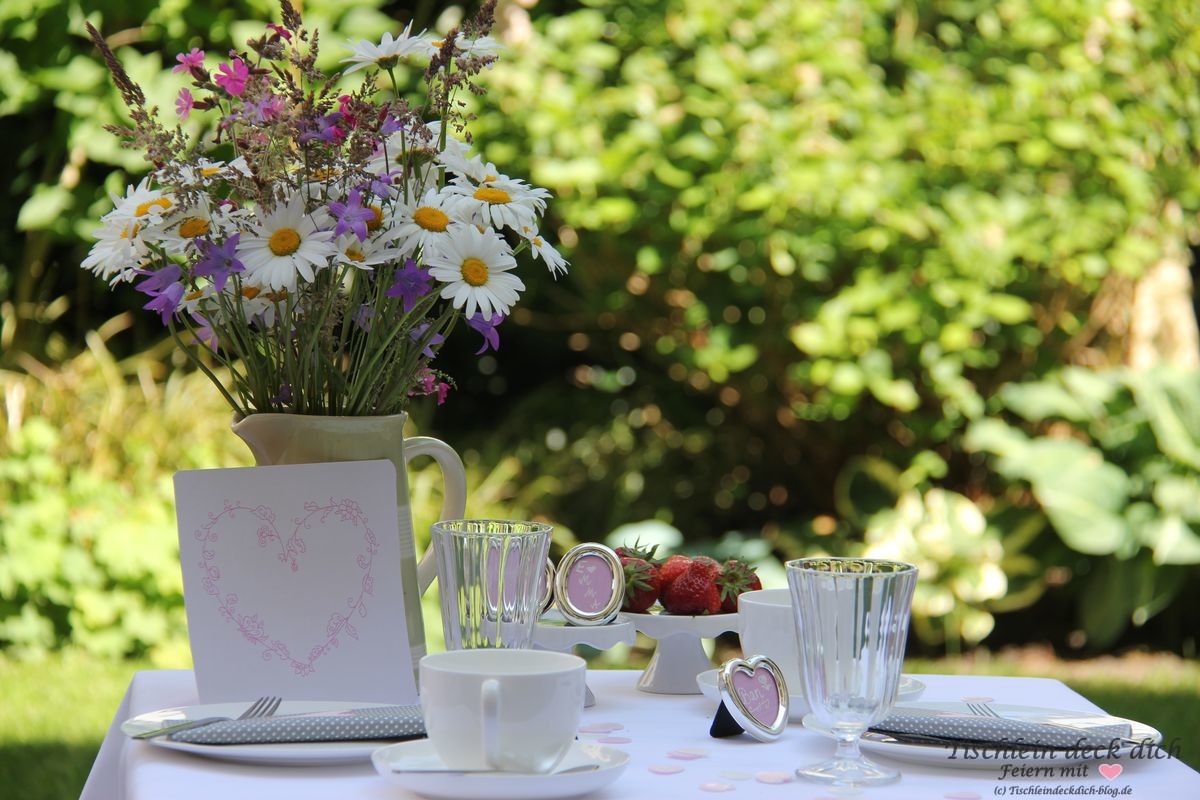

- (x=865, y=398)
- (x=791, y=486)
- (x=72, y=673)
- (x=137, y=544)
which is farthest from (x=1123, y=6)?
(x=72, y=673)

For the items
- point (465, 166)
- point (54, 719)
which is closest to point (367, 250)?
point (465, 166)

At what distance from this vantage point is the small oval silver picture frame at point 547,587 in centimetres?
119

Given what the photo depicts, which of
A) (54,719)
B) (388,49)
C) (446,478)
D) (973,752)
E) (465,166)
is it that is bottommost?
(54,719)

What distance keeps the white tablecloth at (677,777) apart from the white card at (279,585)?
13cm

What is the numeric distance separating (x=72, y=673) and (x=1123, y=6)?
11.2 ft

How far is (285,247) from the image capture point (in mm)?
1141

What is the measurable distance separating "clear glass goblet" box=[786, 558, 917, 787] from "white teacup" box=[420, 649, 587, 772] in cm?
19

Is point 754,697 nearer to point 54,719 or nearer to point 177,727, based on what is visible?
point 177,727

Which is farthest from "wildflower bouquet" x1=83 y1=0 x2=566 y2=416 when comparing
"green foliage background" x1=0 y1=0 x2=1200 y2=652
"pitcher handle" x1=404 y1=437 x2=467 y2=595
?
"green foliage background" x1=0 y1=0 x2=1200 y2=652

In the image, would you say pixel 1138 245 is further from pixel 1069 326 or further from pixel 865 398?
pixel 865 398

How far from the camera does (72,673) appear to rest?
129 inches

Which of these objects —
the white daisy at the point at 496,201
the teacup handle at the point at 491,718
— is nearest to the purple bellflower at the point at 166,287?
the white daisy at the point at 496,201

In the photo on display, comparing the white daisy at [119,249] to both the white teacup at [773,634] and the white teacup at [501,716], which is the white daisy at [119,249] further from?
the white teacup at [773,634]

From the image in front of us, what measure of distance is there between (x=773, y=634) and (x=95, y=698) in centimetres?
234
